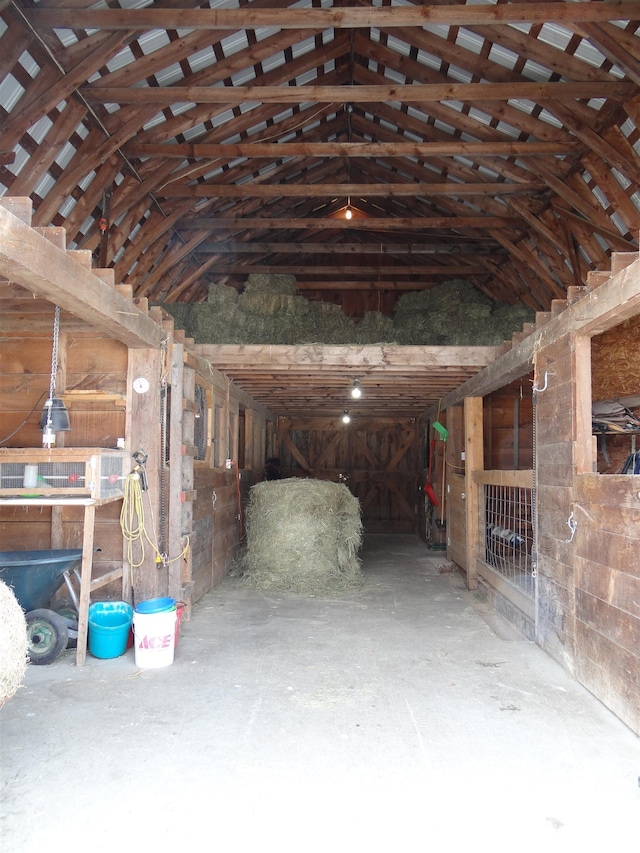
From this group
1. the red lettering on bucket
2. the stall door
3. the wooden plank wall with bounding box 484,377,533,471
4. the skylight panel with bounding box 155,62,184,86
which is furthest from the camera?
the stall door

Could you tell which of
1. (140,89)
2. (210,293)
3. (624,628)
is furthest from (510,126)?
(624,628)

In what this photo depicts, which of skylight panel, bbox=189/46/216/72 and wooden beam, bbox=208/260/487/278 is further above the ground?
skylight panel, bbox=189/46/216/72

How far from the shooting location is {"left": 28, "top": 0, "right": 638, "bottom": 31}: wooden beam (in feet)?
14.6

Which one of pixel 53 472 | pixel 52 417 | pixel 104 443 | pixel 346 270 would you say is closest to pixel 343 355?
pixel 104 443

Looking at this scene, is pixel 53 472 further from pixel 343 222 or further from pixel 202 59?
pixel 343 222

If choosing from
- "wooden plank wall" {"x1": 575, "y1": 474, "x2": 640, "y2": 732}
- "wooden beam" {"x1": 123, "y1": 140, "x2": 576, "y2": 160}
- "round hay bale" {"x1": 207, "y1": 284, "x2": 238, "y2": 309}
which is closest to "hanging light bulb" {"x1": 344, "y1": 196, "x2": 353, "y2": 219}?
"round hay bale" {"x1": 207, "y1": 284, "x2": 238, "y2": 309}

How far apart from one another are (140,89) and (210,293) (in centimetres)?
342

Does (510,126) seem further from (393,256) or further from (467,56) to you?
(393,256)

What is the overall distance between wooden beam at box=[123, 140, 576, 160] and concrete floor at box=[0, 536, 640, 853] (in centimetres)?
506

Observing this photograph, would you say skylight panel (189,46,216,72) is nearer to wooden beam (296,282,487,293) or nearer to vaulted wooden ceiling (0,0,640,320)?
vaulted wooden ceiling (0,0,640,320)

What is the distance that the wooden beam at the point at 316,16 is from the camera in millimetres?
4453

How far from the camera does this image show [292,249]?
9.83 metres

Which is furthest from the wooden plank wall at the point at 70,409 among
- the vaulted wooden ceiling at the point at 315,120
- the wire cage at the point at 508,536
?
the wire cage at the point at 508,536

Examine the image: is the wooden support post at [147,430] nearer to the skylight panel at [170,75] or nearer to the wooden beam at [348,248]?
the skylight panel at [170,75]
